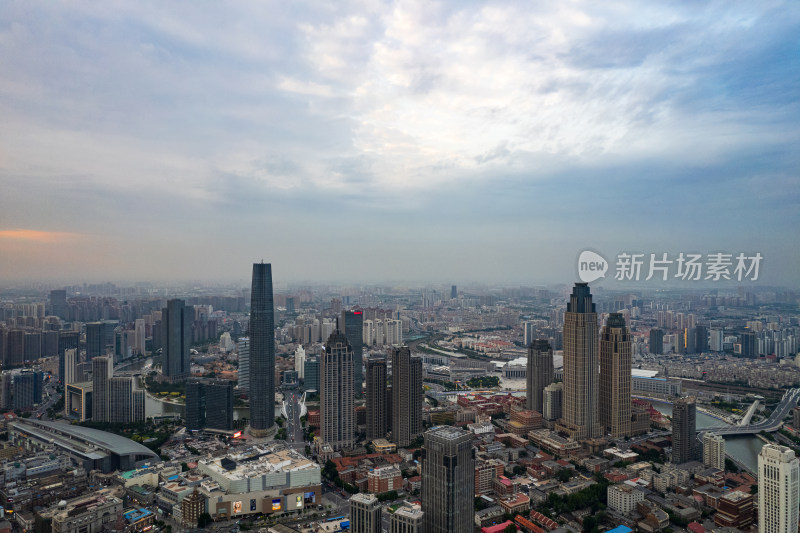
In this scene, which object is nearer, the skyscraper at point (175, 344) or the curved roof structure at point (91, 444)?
the curved roof structure at point (91, 444)

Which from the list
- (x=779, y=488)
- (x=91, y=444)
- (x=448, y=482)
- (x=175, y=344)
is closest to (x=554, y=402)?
(x=779, y=488)

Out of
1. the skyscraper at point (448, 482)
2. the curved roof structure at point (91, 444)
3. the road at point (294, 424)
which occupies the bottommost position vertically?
the road at point (294, 424)

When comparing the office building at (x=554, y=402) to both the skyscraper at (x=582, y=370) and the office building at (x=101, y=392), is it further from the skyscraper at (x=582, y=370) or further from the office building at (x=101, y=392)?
the office building at (x=101, y=392)

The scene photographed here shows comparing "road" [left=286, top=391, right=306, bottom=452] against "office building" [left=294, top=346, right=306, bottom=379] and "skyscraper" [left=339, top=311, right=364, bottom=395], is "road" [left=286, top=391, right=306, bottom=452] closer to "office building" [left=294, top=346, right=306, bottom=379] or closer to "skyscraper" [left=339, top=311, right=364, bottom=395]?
"office building" [left=294, top=346, right=306, bottom=379]

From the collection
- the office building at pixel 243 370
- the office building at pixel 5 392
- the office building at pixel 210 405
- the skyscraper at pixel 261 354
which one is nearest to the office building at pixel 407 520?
the skyscraper at pixel 261 354

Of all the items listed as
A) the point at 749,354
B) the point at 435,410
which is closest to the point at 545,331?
the point at 749,354

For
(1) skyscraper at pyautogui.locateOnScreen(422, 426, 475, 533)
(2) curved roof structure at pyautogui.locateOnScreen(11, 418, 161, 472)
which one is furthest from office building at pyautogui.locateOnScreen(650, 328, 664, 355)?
(2) curved roof structure at pyautogui.locateOnScreen(11, 418, 161, 472)

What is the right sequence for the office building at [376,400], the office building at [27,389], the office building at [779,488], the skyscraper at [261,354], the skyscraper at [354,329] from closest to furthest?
1. the office building at [779,488]
2. the office building at [376,400]
3. the skyscraper at [261,354]
4. the office building at [27,389]
5. the skyscraper at [354,329]
